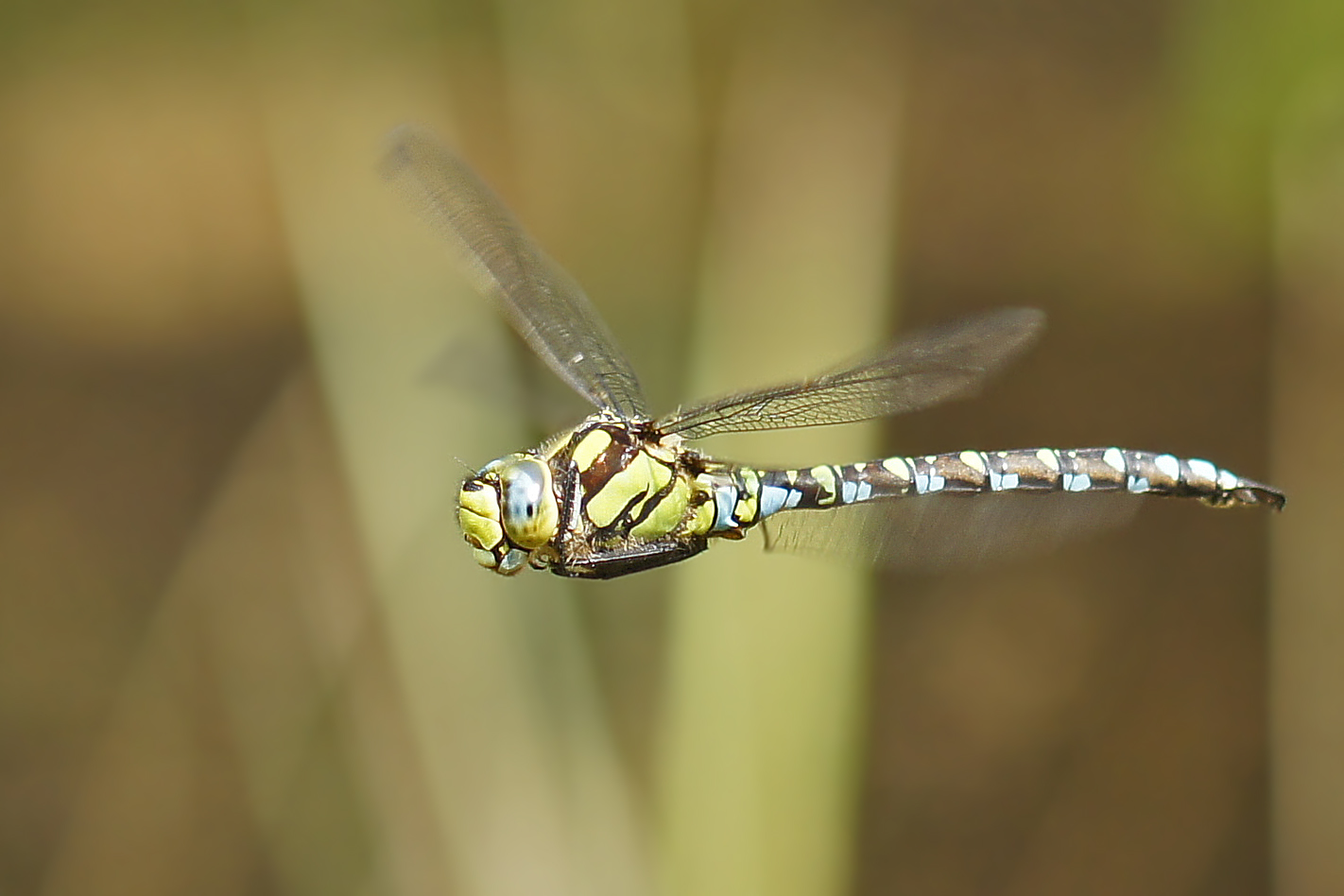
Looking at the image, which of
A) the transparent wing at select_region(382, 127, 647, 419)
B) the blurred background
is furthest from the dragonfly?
the blurred background

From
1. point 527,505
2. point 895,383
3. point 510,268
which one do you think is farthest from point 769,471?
point 510,268

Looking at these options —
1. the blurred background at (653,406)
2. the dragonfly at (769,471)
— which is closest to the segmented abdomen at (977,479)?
the dragonfly at (769,471)

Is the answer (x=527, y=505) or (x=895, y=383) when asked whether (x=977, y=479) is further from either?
(x=527, y=505)

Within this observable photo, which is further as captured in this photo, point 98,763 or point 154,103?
point 154,103

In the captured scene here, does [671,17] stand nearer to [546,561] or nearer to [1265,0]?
[1265,0]

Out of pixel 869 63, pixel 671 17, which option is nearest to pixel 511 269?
pixel 671 17

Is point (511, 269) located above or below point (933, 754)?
above

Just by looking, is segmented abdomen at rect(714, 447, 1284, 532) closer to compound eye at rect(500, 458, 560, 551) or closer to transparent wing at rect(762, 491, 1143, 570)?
Result: transparent wing at rect(762, 491, 1143, 570)
